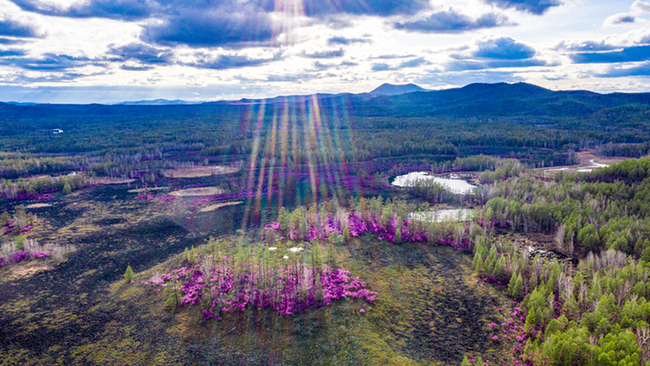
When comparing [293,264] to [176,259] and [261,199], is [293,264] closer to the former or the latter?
[176,259]

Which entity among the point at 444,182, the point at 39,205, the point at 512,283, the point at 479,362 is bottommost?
the point at 479,362

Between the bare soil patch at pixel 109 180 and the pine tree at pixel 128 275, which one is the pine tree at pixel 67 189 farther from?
the pine tree at pixel 128 275

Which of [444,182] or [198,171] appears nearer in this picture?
[444,182]

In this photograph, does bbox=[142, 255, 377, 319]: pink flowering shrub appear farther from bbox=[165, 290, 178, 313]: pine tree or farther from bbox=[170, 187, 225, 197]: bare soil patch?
bbox=[170, 187, 225, 197]: bare soil patch

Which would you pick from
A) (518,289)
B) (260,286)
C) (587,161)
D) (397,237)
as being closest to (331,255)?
(260,286)

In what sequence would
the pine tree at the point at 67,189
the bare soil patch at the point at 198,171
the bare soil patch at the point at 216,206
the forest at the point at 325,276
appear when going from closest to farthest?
the forest at the point at 325,276, the bare soil patch at the point at 216,206, the pine tree at the point at 67,189, the bare soil patch at the point at 198,171

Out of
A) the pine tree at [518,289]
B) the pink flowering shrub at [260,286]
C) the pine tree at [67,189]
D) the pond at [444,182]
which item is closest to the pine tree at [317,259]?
the pink flowering shrub at [260,286]

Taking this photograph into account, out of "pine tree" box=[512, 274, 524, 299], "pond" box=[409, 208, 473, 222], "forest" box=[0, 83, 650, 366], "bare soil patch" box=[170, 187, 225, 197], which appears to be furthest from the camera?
"bare soil patch" box=[170, 187, 225, 197]

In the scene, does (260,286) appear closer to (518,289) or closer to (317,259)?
(317,259)

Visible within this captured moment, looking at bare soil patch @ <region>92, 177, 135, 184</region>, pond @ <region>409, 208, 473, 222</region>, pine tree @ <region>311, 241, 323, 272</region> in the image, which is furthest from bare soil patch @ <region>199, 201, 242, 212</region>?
bare soil patch @ <region>92, 177, 135, 184</region>
